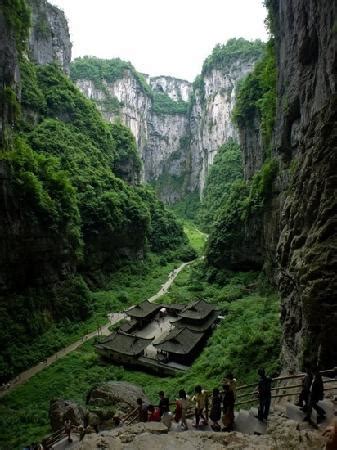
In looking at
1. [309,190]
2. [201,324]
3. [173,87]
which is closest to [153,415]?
[309,190]

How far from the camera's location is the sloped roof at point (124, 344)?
26094 mm

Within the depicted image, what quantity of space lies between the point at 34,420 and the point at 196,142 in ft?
368

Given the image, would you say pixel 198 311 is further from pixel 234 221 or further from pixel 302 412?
pixel 302 412

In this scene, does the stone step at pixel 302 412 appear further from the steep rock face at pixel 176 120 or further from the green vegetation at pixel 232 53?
the green vegetation at pixel 232 53

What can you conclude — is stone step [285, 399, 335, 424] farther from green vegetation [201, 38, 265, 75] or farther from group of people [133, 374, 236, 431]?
green vegetation [201, 38, 265, 75]

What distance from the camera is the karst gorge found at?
14.1m

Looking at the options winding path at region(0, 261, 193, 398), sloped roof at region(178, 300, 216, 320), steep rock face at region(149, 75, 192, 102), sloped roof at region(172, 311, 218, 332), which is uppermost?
steep rock face at region(149, 75, 192, 102)

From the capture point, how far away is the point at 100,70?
108m

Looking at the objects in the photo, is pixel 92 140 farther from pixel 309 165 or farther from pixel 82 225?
pixel 309 165

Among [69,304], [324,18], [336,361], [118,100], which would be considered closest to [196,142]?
[118,100]

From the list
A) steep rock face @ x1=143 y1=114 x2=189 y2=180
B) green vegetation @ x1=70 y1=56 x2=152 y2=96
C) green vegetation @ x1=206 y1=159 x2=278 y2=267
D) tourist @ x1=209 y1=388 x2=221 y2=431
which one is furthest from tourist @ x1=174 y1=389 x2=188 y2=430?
steep rock face @ x1=143 y1=114 x2=189 y2=180

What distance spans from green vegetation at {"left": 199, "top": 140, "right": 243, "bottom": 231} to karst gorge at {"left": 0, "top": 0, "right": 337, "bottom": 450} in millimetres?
26988

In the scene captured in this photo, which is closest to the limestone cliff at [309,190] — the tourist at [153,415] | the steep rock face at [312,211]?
the steep rock face at [312,211]

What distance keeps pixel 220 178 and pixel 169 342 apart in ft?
244
